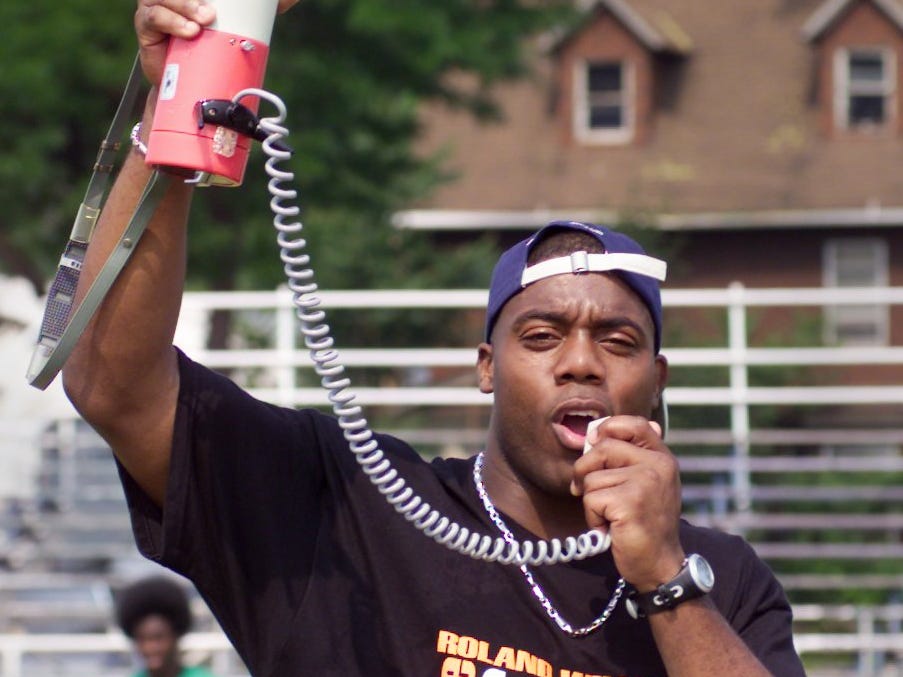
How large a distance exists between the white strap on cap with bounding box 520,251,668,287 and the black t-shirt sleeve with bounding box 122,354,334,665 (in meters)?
0.46

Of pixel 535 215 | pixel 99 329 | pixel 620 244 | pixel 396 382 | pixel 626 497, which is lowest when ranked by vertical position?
pixel 626 497

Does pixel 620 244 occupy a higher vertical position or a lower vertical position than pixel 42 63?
lower

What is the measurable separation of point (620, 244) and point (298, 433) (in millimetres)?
567

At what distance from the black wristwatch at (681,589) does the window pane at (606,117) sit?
869 inches

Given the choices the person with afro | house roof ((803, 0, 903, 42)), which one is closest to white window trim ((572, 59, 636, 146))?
house roof ((803, 0, 903, 42))

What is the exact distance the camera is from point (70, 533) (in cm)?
889

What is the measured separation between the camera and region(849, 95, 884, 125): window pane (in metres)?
23.4

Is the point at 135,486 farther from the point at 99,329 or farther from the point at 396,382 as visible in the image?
the point at 396,382

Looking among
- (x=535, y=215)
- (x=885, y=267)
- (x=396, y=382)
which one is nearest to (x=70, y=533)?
(x=396, y=382)

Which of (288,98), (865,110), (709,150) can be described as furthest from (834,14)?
(288,98)

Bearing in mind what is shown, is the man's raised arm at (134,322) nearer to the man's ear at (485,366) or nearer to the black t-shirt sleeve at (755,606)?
the man's ear at (485,366)

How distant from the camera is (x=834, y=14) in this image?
22984 mm

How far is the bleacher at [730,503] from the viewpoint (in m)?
8.27

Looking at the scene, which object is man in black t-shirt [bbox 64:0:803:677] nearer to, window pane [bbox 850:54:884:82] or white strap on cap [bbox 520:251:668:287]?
white strap on cap [bbox 520:251:668:287]
